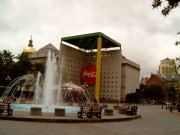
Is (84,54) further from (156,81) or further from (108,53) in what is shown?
(156,81)

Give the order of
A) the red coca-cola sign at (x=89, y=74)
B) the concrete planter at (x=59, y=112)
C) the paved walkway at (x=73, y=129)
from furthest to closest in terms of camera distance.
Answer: the red coca-cola sign at (x=89, y=74) < the concrete planter at (x=59, y=112) < the paved walkway at (x=73, y=129)

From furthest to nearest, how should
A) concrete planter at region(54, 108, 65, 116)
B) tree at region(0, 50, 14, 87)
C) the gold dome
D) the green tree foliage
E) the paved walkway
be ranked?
the gold dome < tree at region(0, 50, 14, 87) < concrete planter at region(54, 108, 65, 116) < the paved walkway < the green tree foliage

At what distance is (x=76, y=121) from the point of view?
1669 cm

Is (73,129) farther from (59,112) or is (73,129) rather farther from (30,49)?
(30,49)

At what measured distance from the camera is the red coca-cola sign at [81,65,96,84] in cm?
9069

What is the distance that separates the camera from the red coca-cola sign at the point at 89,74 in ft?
298

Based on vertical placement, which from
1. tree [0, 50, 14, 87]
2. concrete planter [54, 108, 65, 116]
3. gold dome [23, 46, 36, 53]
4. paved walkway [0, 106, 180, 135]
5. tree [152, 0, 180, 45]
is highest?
gold dome [23, 46, 36, 53]

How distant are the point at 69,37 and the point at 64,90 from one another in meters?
32.0

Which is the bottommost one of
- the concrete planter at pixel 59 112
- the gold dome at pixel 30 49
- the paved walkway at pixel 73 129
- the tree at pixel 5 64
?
the paved walkway at pixel 73 129

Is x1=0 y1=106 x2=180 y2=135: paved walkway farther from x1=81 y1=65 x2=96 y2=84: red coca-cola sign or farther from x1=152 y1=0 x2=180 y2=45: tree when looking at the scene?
x1=81 y1=65 x2=96 y2=84: red coca-cola sign

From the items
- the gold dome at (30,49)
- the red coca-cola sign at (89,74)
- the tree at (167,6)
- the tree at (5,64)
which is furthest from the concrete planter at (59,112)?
the gold dome at (30,49)

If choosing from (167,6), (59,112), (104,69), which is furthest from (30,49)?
(167,6)

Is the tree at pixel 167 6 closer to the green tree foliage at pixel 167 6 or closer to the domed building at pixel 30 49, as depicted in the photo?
the green tree foliage at pixel 167 6

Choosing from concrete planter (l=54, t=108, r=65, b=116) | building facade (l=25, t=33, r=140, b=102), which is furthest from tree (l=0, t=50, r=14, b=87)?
concrete planter (l=54, t=108, r=65, b=116)
